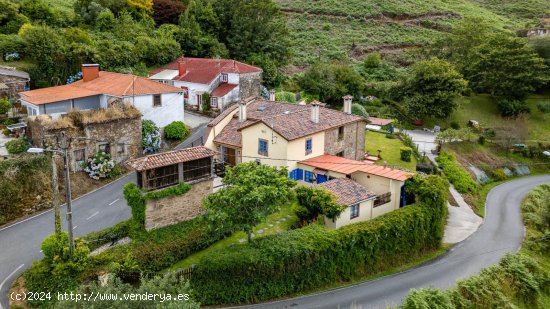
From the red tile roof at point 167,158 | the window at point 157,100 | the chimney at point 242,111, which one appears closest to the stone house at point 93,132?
the window at point 157,100

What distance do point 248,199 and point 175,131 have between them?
18615 millimetres

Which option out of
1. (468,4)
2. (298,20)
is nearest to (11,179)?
(298,20)

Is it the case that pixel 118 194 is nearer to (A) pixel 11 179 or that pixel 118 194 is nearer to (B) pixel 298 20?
(A) pixel 11 179

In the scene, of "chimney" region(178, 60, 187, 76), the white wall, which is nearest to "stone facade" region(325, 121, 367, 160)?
the white wall

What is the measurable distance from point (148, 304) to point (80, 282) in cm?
858

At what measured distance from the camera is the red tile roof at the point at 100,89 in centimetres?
3691

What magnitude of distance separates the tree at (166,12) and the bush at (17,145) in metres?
36.8

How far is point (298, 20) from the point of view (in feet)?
318

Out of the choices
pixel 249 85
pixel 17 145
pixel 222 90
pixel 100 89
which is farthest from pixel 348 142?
pixel 17 145

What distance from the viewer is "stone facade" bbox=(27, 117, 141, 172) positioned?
33272mm

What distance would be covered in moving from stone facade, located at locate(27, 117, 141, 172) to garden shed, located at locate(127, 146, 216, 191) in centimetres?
897

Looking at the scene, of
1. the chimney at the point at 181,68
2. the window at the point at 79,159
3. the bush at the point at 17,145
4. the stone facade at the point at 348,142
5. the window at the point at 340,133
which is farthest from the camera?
the chimney at the point at 181,68

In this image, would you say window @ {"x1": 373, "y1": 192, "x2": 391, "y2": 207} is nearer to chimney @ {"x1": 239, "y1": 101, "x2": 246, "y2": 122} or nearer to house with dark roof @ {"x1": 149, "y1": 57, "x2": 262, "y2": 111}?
chimney @ {"x1": 239, "y1": 101, "x2": 246, "y2": 122}

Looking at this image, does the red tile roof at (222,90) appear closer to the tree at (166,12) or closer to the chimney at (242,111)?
the chimney at (242,111)
